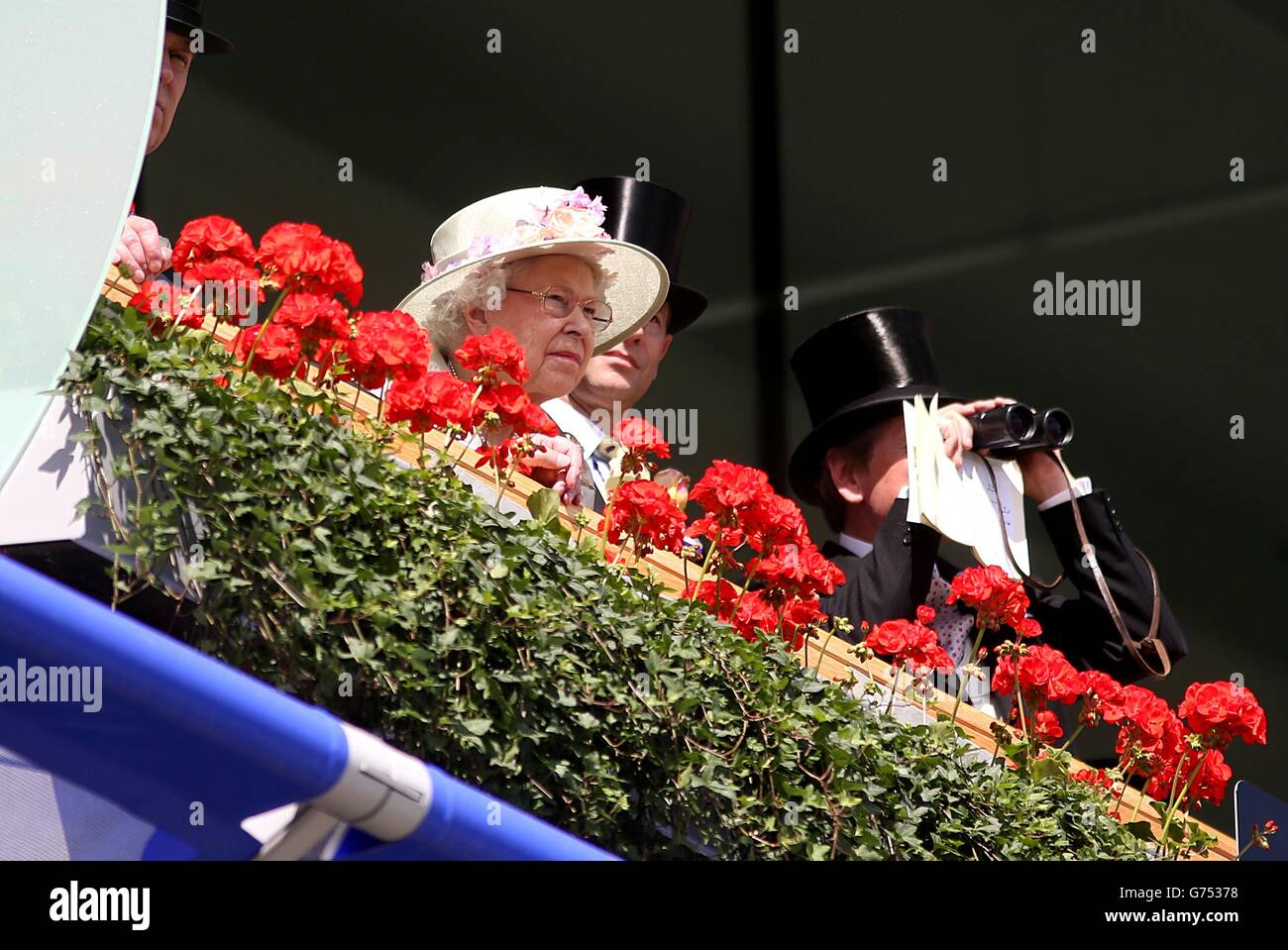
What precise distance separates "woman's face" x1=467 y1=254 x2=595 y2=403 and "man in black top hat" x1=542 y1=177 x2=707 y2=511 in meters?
0.34

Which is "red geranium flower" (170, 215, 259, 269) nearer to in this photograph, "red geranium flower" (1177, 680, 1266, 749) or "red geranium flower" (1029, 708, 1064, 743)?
"red geranium flower" (1029, 708, 1064, 743)

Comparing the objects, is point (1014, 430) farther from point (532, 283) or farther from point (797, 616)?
point (797, 616)

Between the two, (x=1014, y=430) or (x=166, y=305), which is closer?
(x=166, y=305)

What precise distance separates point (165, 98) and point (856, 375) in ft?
5.58

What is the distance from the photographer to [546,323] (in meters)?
3.11

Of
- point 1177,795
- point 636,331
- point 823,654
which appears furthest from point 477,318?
point 1177,795

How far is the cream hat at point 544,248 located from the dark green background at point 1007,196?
178 cm

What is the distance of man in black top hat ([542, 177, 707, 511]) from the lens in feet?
12.2

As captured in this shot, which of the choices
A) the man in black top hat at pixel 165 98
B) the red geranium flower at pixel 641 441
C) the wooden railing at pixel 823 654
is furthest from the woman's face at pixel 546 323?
the red geranium flower at pixel 641 441

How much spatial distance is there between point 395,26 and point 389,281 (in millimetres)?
734

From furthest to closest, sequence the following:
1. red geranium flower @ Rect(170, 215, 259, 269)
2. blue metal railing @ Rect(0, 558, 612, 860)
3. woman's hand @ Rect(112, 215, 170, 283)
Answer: woman's hand @ Rect(112, 215, 170, 283) → red geranium flower @ Rect(170, 215, 259, 269) → blue metal railing @ Rect(0, 558, 612, 860)

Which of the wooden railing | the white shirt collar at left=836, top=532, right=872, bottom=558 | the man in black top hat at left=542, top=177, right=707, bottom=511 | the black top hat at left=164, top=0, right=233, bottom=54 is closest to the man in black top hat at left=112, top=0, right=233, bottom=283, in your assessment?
the black top hat at left=164, top=0, right=233, bottom=54

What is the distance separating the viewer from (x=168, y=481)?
5.28ft
